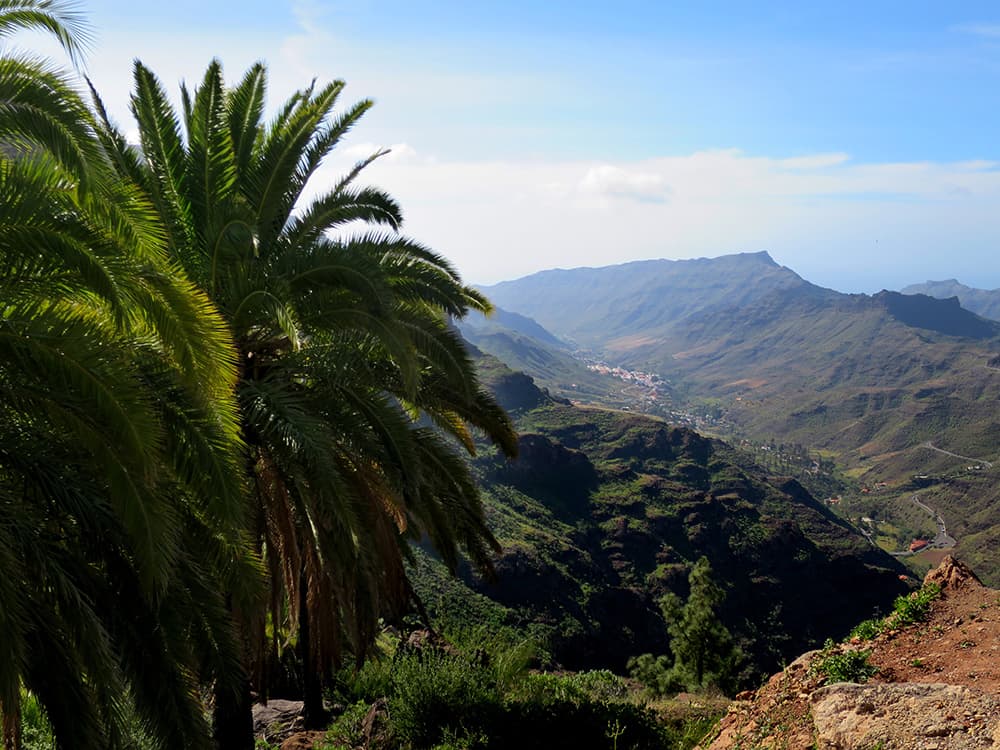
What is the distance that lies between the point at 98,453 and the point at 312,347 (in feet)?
10.1

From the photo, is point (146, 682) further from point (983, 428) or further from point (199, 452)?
point (983, 428)

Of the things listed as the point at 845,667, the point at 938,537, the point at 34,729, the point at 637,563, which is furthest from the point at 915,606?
the point at 938,537

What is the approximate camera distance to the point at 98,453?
13.9ft

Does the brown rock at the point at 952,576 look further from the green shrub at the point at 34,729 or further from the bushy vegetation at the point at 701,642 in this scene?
the bushy vegetation at the point at 701,642

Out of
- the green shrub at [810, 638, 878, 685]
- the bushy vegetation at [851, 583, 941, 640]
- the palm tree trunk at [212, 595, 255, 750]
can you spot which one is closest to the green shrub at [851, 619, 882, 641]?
the bushy vegetation at [851, 583, 941, 640]

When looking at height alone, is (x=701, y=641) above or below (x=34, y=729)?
below

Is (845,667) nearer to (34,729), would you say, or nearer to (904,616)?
(904,616)

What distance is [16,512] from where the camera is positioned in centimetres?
414

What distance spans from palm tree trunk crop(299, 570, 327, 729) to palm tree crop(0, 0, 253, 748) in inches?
93.9

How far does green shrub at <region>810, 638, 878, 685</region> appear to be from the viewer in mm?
6535

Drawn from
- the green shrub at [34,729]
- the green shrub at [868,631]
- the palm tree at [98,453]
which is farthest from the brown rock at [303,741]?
the green shrub at [868,631]

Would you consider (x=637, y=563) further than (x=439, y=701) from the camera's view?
Yes

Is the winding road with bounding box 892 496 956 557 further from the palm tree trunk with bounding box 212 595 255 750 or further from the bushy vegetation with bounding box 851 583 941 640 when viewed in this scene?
the palm tree trunk with bounding box 212 595 255 750

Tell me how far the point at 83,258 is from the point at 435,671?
6087mm
